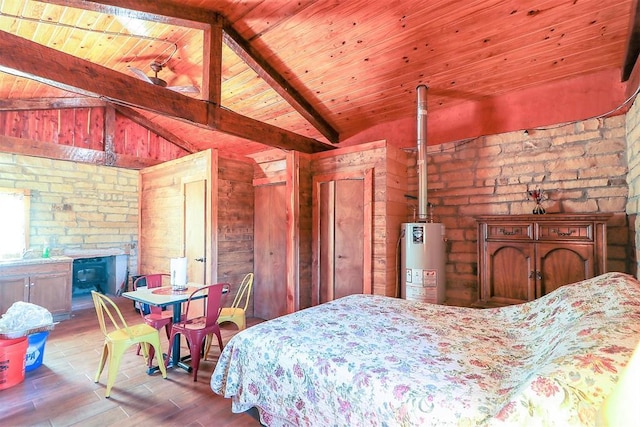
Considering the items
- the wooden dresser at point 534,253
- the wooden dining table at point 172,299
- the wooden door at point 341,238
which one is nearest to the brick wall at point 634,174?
the wooden dresser at point 534,253

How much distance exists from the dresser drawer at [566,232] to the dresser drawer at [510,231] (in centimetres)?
9

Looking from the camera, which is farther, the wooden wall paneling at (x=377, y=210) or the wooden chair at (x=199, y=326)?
the wooden wall paneling at (x=377, y=210)

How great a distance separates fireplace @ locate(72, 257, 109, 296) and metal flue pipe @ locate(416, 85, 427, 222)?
18.7ft

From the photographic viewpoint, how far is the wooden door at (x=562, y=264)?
2.64m

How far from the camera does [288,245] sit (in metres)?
4.07

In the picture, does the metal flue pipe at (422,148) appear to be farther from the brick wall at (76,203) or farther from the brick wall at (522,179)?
the brick wall at (76,203)

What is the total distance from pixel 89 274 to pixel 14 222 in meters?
1.44

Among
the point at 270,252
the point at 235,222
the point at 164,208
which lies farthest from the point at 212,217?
the point at 164,208

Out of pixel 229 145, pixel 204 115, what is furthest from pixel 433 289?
pixel 229 145

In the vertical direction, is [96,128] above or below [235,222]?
above

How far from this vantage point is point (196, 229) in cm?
429

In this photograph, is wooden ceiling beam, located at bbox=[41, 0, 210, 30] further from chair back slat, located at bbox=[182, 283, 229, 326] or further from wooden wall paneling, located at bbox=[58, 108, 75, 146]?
wooden wall paneling, located at bbox=[58, 108, 75, 146]

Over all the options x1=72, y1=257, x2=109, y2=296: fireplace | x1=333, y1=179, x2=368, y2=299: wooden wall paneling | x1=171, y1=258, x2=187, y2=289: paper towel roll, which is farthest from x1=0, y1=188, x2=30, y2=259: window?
x1=333, y1=179, x2=368, y2=299: wooden wall paneling

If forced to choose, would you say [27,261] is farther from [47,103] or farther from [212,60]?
[212,60]
